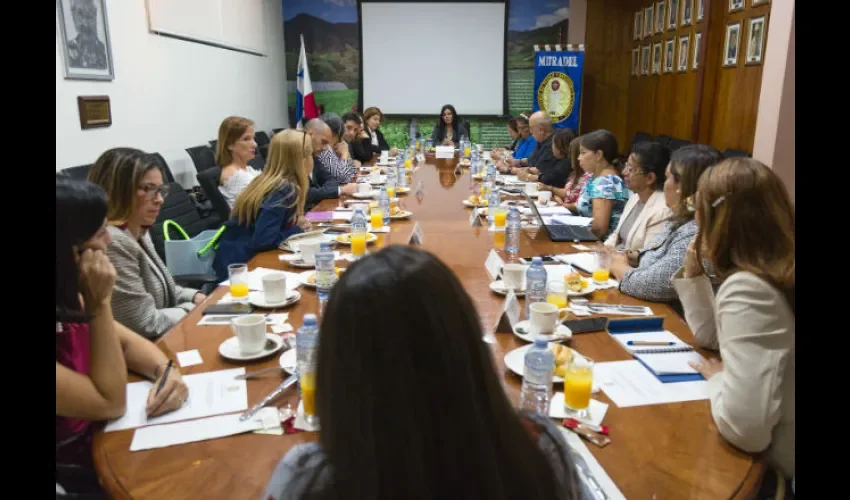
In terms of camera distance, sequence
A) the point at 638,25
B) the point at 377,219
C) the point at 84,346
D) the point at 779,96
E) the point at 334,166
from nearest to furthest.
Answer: the point at 84,346 → the point at 377,219 → the point at 779,96 → the point at 334,166 → the point at 638,25

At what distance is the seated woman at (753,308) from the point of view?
1141mm

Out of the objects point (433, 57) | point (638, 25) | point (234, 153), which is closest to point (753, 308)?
point (234, 153)

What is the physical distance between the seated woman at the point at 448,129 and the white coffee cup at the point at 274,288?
5753 mm

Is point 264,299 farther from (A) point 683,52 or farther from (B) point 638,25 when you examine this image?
(B) point 638,25

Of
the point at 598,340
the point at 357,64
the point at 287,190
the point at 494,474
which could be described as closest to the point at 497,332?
the point at 598,340

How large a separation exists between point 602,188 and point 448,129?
15.7 feet

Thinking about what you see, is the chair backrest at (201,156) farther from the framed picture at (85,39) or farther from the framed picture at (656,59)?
the framed picture at (656,59)

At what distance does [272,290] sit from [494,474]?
1.31m

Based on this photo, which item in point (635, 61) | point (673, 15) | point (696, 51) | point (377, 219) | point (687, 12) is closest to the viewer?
point (377, 219)

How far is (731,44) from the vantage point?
538 centimetres

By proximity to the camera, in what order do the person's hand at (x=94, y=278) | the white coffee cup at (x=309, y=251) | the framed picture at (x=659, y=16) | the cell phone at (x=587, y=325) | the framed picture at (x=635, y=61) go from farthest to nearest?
1. the framed picture at (x=635, y=61)
2. the framed picture at (x=659, y=16)
3. the white coffee cup at (x=309, y=251)
4. the cell phone at (x=587, y=325)
5. the person's hand at (x=94, y=278)

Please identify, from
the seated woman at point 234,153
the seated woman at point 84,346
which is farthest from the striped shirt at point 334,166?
the seated woman at point 84,346

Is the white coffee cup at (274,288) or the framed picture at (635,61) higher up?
the framed picture at (635,61)
